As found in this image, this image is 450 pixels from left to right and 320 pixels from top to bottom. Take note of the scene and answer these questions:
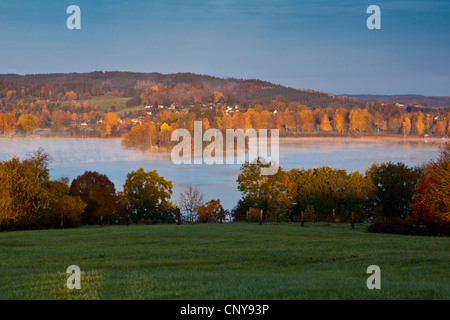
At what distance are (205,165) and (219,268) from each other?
13158cm

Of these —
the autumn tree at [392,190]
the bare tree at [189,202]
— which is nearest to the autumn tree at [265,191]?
the bare tree at [189,202]

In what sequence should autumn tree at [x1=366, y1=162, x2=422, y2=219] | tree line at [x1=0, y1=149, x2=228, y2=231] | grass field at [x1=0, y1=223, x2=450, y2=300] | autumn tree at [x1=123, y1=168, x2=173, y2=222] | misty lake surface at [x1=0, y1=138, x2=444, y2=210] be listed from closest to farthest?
grass field at [x1=0, y1=223, x2=450, y2=300], tree line at [x1=0, y1=149, x2=228, y2=231], autumn tree at [x1=123, y1=168, x2=173, y2=222], autumn tree at [x1=366, y1=162, x2=422, y2=219], misty lake surface at [x1=0, y1=138, x2=444, y2=210]

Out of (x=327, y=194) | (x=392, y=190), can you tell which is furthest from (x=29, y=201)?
(x=392, y=190)

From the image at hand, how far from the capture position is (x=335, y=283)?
10625 millimetres

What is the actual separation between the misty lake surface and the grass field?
60.4 m

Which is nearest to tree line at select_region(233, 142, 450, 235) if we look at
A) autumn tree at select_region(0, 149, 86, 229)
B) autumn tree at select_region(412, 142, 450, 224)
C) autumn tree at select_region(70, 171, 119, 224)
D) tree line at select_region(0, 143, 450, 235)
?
tree line at select_region(0, 143, 450, 235)

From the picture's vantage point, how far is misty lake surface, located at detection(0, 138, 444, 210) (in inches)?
4242

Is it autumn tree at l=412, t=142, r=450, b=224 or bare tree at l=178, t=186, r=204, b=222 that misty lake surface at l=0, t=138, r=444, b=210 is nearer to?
bare tree at l=178, t=186, r=204, b=222

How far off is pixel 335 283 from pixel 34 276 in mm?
7429

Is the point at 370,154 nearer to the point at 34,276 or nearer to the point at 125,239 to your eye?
the point at 125,239

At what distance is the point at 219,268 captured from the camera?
603 inches

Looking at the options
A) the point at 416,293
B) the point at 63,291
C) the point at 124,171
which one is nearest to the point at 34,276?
the point at 63,291

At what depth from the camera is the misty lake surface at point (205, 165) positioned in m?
108

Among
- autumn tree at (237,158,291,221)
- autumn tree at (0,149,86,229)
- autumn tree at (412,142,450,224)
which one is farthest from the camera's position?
autumn tree at (237,158,291,221)
